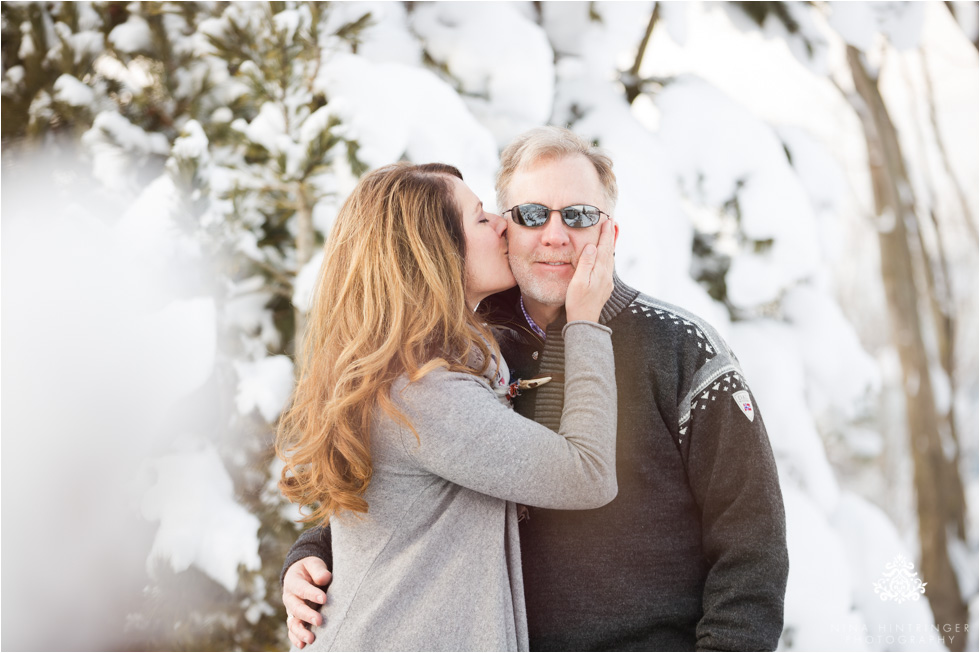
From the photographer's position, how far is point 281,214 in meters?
3.52

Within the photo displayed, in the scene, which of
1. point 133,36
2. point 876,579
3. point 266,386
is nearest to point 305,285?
point 266,386

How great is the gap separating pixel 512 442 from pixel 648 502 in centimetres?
54

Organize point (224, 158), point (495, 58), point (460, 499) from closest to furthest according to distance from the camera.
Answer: point (460, 499)
point (495, 58)
point (224, 158)

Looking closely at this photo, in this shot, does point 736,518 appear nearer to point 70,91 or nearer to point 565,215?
point 565,215

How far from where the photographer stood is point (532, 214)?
203 centimetres

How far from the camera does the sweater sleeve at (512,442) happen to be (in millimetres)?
1566

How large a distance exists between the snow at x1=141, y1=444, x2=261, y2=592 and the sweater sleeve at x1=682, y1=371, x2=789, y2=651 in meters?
1.88

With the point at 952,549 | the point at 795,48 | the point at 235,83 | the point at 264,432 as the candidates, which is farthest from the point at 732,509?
the point at 952,549

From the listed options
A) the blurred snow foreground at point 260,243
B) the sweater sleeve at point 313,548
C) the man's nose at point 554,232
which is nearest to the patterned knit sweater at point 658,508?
the man's nose at point 554,232

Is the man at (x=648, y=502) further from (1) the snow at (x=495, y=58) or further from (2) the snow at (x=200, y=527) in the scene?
(1) the snow at (x=495, y=58)

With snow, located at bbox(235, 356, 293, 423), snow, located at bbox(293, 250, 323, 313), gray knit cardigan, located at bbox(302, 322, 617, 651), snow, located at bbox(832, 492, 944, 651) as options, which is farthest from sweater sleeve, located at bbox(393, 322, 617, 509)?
snow, located at bbox(832, 492, 944, 651)

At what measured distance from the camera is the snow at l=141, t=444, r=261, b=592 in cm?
291

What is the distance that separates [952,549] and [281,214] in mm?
6647

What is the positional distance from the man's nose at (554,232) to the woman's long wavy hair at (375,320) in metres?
0.26
